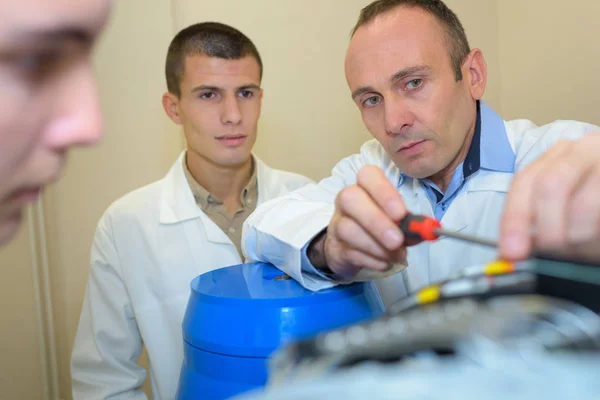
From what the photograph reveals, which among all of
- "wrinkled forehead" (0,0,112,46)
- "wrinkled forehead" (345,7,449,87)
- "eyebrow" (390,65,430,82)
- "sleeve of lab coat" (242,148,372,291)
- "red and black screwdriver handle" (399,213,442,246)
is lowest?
"sleeve of lab coat" (242,148,372,291)

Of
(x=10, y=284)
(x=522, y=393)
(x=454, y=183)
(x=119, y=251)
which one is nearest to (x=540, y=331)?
(x=522, y=393)

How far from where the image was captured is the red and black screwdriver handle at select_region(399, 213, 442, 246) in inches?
18.0

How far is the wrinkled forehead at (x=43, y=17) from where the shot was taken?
216 millimetres

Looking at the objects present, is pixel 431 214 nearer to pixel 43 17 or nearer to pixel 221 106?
pixel 221 106

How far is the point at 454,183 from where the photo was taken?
0.91 meters

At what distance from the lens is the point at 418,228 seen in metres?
0.47

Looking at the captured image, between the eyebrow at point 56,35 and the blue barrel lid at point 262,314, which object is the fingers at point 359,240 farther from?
the eyebrow at point 56,35

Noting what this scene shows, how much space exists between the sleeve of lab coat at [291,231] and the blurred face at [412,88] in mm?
170

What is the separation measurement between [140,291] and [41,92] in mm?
981

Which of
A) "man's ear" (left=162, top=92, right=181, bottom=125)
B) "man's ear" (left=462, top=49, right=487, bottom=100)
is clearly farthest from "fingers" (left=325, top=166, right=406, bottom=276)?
"man's ear" (left=162, top=92, right=181, bottom=125)

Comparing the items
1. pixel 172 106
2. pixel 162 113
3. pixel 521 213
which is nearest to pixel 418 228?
pixel 521 213

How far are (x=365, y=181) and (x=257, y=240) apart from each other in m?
0.26

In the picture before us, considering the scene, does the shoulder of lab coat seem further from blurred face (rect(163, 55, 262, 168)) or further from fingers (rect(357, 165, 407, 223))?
blurred face (rect(163, 55, 262, 168))

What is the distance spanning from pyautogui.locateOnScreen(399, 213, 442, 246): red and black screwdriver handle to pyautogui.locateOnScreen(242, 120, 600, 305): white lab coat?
0.64 ft
